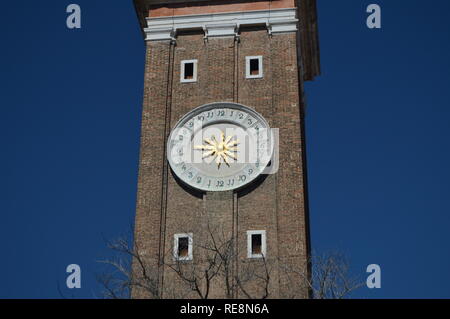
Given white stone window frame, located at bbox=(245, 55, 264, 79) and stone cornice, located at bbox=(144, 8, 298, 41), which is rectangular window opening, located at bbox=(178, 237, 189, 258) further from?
stone cornice, located at bbox=(144, 8, 298, 41)

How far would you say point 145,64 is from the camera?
3997 centimetres

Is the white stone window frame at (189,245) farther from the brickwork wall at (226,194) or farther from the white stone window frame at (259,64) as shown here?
the white stone window frame at (259,64)

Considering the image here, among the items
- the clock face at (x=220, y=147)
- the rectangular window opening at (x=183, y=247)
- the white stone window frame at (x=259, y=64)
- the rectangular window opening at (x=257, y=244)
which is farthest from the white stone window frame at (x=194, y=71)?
the rectangular window opening at (x=257, y=244)

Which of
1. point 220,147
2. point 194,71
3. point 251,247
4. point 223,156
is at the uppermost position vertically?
point 194,71

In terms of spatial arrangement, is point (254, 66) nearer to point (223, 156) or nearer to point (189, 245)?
point (223, 156)

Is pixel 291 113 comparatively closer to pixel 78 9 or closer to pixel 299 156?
pixel 299 156

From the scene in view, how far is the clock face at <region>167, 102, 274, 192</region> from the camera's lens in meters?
36.7

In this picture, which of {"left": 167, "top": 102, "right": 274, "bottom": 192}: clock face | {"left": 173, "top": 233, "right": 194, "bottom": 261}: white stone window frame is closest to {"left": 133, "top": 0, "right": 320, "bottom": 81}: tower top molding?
{"left": 167, "top": 102, "right": 274, "bottom": 192}: clock face

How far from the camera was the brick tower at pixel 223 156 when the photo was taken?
34.6 meters

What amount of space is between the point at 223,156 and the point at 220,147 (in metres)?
0.43

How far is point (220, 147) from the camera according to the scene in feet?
123

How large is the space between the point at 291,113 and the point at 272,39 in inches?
137

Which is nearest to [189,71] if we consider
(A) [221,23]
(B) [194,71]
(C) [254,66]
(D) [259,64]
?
(B) [194,71]

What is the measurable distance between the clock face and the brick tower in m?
0.05
